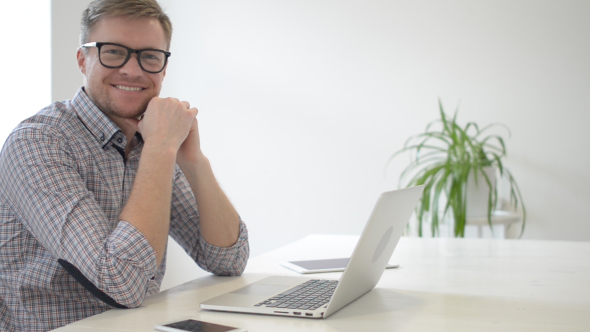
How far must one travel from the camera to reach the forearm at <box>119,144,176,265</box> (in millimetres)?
1121

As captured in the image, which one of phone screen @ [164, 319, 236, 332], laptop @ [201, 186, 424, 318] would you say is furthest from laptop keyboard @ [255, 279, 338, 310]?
phone screen @ [164, 319, 236, 332]

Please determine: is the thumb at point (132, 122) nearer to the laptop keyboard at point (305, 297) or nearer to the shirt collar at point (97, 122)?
the shirt collar at point (97, 122)

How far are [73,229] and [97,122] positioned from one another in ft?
1.10

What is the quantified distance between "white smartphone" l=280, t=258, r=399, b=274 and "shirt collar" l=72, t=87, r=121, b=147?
0.52 meters

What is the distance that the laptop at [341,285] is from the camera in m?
0.92

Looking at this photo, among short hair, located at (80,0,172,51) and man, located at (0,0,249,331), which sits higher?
short hair, located at (80,0,172,51)

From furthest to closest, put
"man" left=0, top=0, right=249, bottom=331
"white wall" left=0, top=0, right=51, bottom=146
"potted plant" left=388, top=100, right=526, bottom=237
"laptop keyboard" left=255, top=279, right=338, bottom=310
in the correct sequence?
"potted plant" left=388, top=100, right=526, bottom=237 → "white wall" left=0, top=0, right=51, bottom=146 → "man" left=0, top=0, right=249, bottom=331 → "laptop keyboard" left=255, top=279, right=338, bottom=310

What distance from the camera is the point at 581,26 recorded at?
313 cm

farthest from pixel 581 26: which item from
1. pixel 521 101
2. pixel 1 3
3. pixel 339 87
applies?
pixel 1 3

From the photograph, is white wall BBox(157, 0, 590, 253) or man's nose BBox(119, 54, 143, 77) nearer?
man's nose BBox(119, 54, 143, 77)

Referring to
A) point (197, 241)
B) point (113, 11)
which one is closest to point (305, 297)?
point (197, 241)

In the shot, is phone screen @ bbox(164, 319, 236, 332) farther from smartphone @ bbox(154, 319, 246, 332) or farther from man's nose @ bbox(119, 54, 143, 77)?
man's nose @ bbox(119, 54, 143, 77)

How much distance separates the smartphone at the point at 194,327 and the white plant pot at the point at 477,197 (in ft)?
Answer: 7.10

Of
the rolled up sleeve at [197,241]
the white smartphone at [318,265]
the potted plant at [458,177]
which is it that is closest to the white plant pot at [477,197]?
the potted plant at [458,177]
